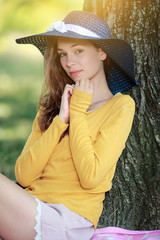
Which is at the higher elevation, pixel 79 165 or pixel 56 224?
pixel 79 165

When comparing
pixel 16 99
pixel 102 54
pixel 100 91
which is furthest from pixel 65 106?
pixel 16 99

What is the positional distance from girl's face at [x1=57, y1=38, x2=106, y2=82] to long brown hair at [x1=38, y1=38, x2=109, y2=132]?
0.19 m

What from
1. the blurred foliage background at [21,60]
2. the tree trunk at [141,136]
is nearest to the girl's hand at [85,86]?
the tree trunk at [141,136]

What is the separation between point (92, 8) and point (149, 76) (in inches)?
30.8

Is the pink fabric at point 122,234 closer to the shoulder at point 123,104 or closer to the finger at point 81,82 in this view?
the shoulder at point 123,104

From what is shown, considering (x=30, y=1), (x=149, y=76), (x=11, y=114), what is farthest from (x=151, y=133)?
(x=30, y=1)

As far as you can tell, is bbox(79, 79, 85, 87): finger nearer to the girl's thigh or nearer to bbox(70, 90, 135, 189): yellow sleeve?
bbox(70, 90, 135, 189): yellow sleeve

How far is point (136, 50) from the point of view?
9.46 ft

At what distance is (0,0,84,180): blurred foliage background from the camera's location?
25.1ft

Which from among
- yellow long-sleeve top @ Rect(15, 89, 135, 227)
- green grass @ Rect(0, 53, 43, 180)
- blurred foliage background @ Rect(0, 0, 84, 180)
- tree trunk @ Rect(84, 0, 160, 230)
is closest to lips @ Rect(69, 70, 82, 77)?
yellow long-sleeve top @ Rect(15, 89, 135, 227)

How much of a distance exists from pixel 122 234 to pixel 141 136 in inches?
30.3

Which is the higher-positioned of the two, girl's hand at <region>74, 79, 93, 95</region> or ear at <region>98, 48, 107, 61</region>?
ear at <region>98, 48, 107, 61</region>

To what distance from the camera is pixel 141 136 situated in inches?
113

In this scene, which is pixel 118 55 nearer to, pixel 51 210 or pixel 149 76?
pixel 149 76
